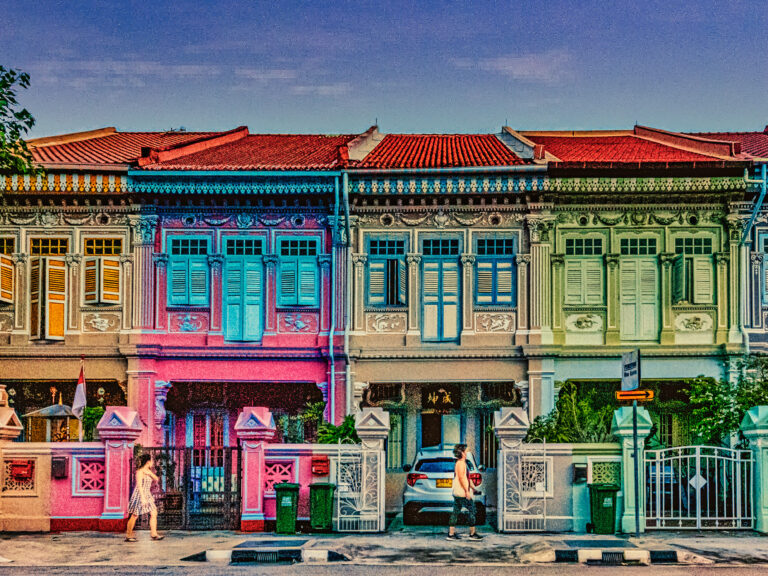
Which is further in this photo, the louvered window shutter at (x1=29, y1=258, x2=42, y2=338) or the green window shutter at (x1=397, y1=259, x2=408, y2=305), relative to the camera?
the green window shutter at (x1=397, y1=259, x2=408, y2=305)

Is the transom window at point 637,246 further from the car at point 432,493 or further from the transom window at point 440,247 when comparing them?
the car at point 432,493

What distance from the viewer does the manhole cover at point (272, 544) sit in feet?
49.4

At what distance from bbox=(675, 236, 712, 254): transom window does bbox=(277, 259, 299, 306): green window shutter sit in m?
8.00

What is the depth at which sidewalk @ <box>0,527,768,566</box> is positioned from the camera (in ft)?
47.3

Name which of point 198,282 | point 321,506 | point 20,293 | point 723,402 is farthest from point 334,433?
point 20,293

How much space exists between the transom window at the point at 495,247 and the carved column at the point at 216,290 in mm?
5444

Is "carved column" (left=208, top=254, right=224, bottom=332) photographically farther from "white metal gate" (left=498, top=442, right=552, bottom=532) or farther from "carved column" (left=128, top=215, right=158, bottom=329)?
"white metal gate" (left=498, top=442, right=552, bottom=532)

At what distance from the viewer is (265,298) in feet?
76.3

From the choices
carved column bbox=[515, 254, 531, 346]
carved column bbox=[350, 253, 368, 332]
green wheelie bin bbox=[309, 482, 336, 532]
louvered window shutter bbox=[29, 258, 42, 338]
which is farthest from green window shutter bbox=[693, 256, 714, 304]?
louvered window shutter bbox=[29, 258, 42, 338]

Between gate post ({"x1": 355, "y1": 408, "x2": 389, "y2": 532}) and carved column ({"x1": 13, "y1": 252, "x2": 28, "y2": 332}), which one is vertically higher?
carved column ({"x1": 13, "y1": 252, "x2": 28, "y2": 332})

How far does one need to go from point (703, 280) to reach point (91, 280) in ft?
41.7

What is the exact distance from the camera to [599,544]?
15.2 metres

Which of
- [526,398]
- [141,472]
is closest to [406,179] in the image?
[526,398]

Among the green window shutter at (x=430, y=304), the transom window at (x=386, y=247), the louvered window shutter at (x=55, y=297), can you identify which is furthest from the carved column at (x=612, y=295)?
the louvered window shutter at (x=55, y=297)
